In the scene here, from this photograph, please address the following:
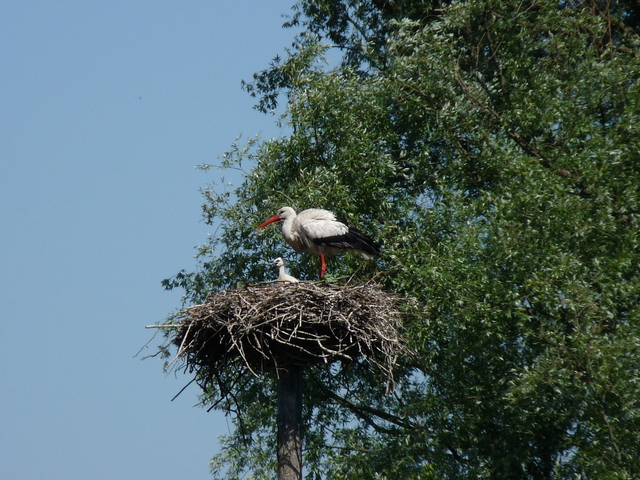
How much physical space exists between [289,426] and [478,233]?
348cm

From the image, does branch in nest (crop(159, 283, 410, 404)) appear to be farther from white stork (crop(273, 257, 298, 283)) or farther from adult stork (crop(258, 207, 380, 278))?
adult stork (crop(258, 207, 380, 278))

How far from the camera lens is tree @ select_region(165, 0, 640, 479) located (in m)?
10.6

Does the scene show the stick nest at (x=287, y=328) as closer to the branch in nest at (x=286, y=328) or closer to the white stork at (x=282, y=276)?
the branch in nest at (x=286, y=328)

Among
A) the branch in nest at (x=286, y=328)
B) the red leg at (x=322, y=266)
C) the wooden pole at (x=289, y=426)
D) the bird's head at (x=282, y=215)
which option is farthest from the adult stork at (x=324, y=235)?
→ the wooden pole at (x=289, y=426)

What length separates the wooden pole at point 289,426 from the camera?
9.92 meters

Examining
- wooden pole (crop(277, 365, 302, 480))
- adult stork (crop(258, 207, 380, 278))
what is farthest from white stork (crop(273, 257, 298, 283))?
wooden pole (crop(277, 365, 302, 480))

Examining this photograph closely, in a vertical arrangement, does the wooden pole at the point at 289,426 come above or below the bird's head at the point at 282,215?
below

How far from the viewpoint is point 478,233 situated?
11.5 m

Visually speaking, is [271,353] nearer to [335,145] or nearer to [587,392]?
[587,392]

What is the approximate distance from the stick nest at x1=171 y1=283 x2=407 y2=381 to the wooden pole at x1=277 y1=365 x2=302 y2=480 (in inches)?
8.3

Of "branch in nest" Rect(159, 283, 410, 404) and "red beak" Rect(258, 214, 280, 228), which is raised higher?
"red beak" Rect(258, 214, 280, 228)

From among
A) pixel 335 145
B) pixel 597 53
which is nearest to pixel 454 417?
pixel 335 145

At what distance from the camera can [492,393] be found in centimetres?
1159

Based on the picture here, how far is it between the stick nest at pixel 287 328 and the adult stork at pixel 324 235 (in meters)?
1.72
